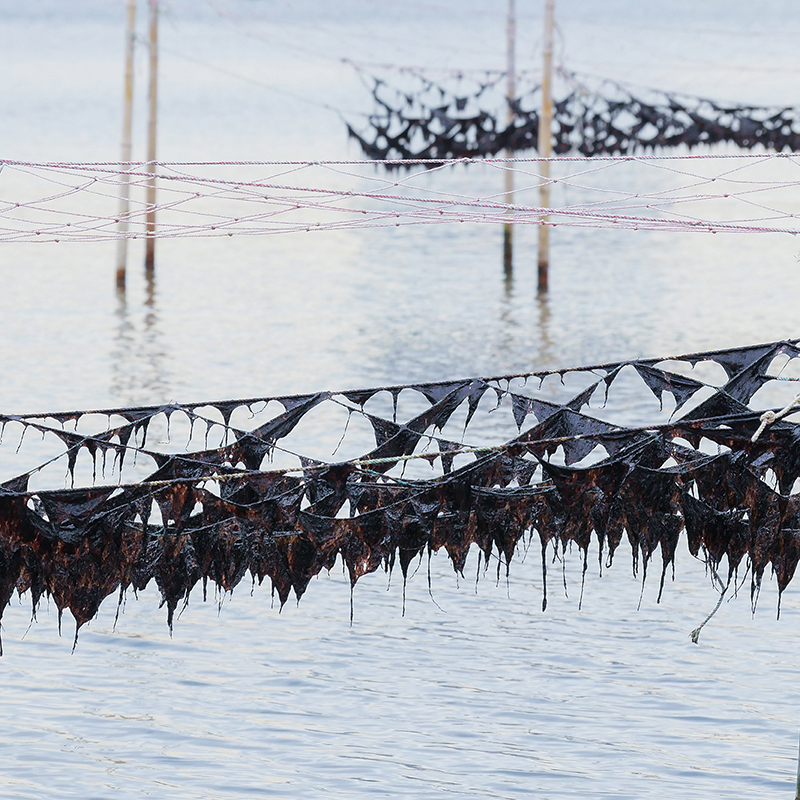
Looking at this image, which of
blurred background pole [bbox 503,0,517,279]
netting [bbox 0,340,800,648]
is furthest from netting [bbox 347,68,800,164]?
netting [bbox 0,340,800,648]

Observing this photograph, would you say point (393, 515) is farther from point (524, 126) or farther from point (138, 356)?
point (524, 126)

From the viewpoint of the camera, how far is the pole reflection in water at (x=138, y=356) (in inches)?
830

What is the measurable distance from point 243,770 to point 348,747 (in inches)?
28.8

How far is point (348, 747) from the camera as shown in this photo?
33.6 feet

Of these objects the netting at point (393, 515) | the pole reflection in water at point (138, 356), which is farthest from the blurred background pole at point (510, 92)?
the netting at point (393, 515)

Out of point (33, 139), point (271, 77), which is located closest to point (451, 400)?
point (33, 139)

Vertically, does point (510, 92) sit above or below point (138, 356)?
above

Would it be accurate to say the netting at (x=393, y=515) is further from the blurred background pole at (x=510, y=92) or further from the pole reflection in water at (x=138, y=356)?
the blurred background pole at (x=510, y=92)

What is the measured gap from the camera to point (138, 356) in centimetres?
2388

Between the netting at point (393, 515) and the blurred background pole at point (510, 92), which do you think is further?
the blurred background pole at point (510, 92)

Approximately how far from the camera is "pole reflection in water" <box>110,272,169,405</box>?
2109 centimetres

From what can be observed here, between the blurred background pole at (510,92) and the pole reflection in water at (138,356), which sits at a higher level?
the blurred background pole at (510,92)

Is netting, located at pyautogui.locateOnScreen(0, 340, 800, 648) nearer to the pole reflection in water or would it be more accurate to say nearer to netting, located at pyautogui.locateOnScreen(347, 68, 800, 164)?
the pole reflection in water

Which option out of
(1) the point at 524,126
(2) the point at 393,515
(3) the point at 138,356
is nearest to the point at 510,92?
(1) the point at 524,126
